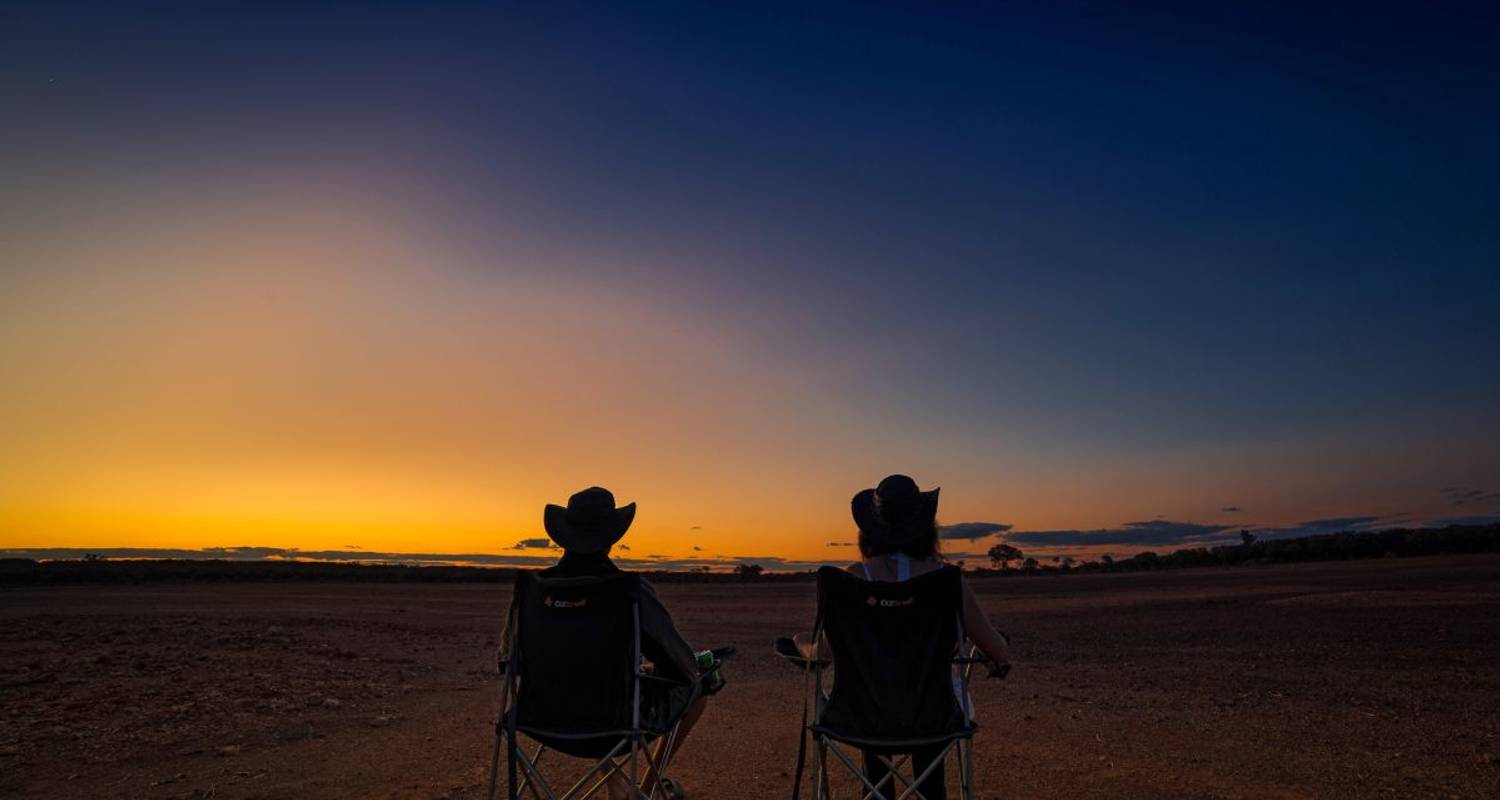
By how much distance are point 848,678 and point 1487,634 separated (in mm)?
13195

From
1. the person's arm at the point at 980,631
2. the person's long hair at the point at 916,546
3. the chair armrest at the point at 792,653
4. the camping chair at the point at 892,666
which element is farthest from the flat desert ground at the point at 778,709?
the person's long hair at the point at 916,546

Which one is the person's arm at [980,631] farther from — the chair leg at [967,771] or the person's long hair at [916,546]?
the chair leg at [967,771]

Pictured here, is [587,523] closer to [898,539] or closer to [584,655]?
[584,655]

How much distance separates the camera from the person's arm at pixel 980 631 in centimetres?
421

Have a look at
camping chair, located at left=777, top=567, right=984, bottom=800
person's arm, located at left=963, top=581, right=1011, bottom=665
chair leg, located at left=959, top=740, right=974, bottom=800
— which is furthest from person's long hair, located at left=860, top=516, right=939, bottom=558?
chair leg, located at left=959, top=740, right=974, bottom=800

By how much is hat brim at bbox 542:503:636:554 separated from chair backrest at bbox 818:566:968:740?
1.21m

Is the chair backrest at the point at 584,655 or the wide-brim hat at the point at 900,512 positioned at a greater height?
the wide-brim hat at the point at 900,512

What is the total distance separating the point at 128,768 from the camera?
6.25m

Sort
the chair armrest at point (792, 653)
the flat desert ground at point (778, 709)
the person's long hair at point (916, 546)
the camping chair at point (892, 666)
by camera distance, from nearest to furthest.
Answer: the camping chair at point (892, 666) < the chair armrest at point (792, 653) < the person's long hair at point (916, 546) < the flat desert ground at point (778, 709)

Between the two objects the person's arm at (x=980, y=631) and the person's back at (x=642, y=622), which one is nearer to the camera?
the person's arm at (x=980, y=631)

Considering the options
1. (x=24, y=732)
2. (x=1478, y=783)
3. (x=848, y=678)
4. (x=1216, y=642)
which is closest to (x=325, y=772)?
(x=24, y=732)

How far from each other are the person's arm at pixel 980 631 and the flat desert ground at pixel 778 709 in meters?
1.81

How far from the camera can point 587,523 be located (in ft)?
15.5

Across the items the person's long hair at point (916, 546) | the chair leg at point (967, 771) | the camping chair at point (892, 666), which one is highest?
the person's long hair at point (916, 546)
